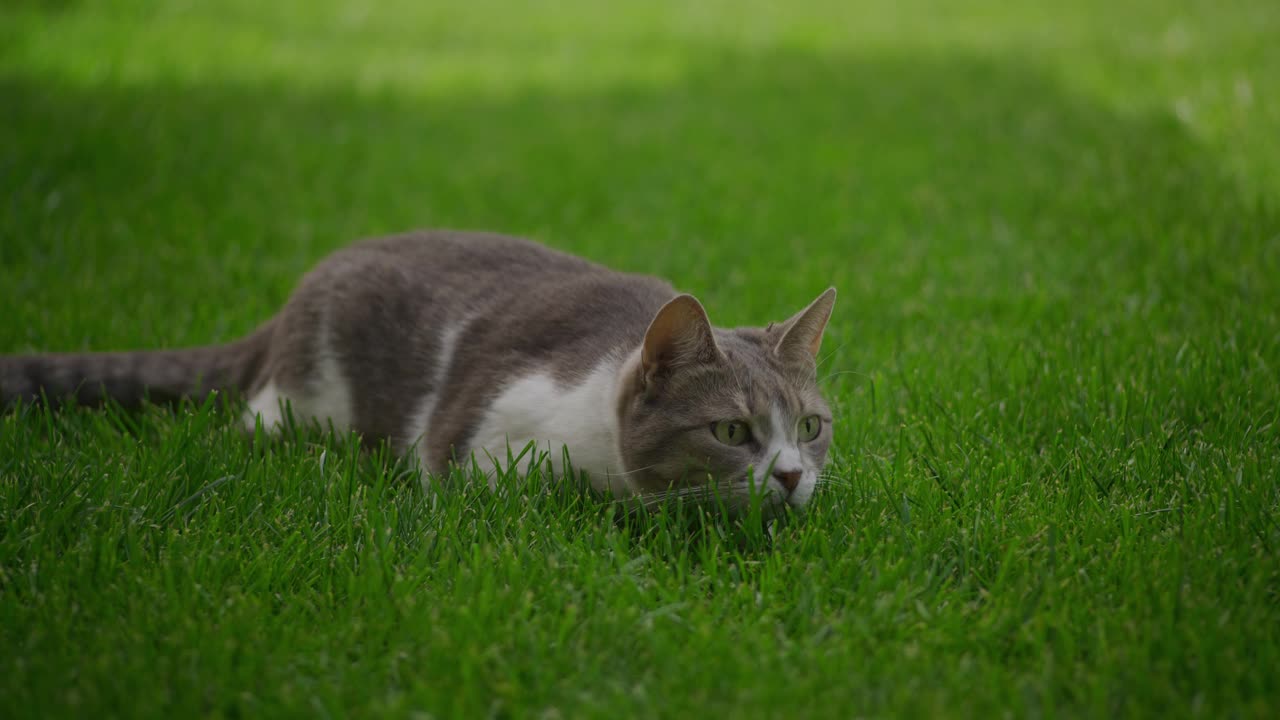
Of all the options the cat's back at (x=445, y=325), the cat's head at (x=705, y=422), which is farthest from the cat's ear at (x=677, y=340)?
the cat's back at (x=445, y=325)

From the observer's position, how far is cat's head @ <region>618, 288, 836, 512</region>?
271 centimetres

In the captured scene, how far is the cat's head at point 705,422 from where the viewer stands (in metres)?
2.71

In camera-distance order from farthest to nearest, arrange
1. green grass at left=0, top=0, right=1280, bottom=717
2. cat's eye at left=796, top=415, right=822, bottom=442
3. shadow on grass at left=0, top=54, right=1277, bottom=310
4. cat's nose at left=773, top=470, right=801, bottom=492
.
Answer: shadow on grass at left=0, top=54, right=1277, bottom=310
cat's eye at left=796, top=415, right=822, bottom=442
cat's nose at left=773, top=470, right=801, bottom=492
green grass at left=0, top=0, right=1280, bottom=717

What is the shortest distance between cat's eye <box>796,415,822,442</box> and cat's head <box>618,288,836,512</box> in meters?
0.04

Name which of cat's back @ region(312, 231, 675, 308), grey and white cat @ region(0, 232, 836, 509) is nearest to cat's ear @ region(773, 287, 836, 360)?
grey and white cat @ region(0, 232, 836, 509)

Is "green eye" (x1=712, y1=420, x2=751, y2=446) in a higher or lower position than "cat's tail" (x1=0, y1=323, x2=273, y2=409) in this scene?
higher

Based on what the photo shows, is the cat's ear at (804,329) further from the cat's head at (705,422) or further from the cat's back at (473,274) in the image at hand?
the cat's back at (473,274)

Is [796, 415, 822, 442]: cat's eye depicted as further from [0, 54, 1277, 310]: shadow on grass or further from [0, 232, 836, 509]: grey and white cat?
[0, 54, 1277, 310]: shadow on grass

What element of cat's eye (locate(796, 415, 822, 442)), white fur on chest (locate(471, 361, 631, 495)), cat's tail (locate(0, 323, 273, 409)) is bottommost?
cat's tail (locate(0, 323, 273, 409))

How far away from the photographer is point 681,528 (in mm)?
2781

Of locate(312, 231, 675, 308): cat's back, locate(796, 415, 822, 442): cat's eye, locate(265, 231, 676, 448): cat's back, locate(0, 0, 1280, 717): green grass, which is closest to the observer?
locate(0, 0, 1280, 717): green grass

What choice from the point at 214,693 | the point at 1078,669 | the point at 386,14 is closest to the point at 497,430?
the point at 214,693

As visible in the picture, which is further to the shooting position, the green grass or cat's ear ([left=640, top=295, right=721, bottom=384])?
cat's ear ([left=640, top=295, right=721, bottom=384])

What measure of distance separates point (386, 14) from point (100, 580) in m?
9.89
